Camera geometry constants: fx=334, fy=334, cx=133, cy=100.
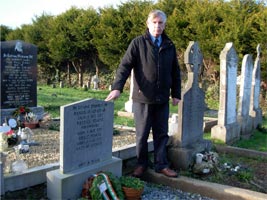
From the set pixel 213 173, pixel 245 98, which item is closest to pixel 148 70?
pixel 213 173

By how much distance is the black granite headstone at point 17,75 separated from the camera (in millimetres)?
7516

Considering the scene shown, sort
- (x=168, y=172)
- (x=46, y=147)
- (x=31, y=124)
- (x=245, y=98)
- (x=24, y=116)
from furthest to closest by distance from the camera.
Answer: (x=245, y=98) → (x=24, y=116) → (x=31, y=124) → (x=46, y=147) → (x=168, y=172)

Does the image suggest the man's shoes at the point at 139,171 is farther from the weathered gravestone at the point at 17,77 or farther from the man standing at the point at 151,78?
the weathered gravestone at the point at 17,77

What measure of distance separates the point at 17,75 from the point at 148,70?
4.57m

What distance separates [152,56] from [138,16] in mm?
14336

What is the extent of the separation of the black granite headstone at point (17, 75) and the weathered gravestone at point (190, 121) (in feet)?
14.2

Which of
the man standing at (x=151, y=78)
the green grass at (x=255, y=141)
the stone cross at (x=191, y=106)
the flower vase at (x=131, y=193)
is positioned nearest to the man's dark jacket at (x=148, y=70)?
the man standing at (x=151, y=78)

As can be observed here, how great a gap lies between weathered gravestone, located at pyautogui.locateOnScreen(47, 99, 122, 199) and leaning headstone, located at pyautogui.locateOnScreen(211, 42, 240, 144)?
3.94 metres

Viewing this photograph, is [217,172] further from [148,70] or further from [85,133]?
[85,133]

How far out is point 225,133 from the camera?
290 inches

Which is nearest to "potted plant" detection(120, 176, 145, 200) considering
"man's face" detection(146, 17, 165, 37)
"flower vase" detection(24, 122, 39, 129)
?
"man's face" detection(146, 17, 165, 37)

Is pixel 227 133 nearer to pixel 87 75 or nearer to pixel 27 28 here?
pixel 87 75

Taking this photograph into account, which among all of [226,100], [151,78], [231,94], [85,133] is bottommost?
[85,133]

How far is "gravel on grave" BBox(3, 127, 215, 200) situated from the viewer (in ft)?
13.3
